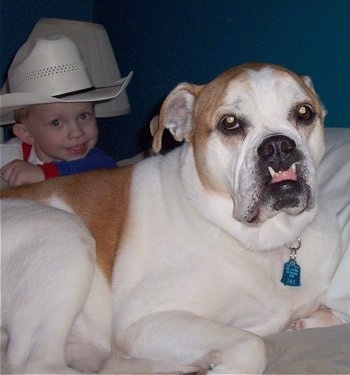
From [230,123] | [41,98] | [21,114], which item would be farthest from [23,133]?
[230,123]

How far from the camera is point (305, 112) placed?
7.25ft

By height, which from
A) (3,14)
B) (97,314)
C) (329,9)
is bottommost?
(97,314)

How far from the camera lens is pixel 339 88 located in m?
3.09

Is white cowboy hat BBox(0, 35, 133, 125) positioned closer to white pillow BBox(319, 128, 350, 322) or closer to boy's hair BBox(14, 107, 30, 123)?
boy's hair BBox(14, 107, 30, 123)

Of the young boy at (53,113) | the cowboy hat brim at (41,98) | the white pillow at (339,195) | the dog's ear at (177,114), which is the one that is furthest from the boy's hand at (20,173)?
the white pillow at (339,195)

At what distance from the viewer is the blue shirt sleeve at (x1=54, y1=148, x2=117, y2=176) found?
3.30 m

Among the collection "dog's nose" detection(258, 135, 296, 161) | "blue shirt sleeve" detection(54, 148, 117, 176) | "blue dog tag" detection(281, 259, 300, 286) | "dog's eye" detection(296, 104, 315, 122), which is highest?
"dog's eye" detection(296, 104, 315, 122)

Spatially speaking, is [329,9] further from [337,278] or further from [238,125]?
[337,278]

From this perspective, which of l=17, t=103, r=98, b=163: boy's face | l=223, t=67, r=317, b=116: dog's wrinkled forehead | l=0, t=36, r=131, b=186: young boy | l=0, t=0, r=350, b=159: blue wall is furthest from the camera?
l=17, t=103, r=98, b=163: boy's face

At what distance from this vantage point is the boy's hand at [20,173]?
3.15 meters

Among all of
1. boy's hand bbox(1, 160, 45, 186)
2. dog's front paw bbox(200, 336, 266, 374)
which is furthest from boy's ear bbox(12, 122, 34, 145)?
dog's front paw bbox(200, 336, 266, 374)

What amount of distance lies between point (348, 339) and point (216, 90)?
3.25ft

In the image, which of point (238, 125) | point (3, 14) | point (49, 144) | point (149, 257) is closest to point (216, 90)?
point (238, 125)

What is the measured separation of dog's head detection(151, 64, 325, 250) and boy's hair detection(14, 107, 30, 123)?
138 centimetres
